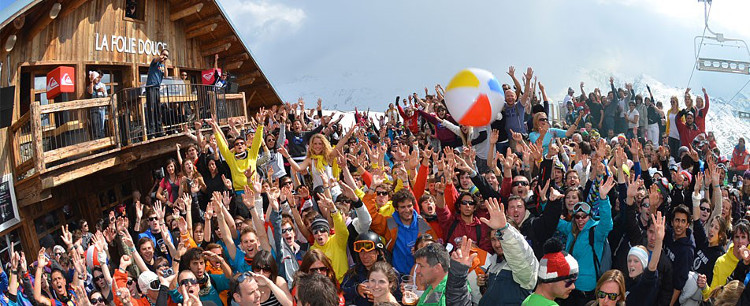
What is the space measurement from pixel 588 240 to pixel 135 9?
11.4 metres

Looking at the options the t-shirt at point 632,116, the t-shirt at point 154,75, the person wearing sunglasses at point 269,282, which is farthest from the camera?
the t-shirt at point 632,116

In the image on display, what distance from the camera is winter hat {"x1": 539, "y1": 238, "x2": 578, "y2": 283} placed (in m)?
4.14

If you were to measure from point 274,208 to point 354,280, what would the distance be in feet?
3.30

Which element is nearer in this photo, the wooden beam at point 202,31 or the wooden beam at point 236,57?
the wooden beam at point 202,31

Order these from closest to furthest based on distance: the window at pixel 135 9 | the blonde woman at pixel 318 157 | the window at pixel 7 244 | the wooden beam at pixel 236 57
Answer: the blonde woman at pixel 318 157 → the window at pixel 7 244 → the window at pixel 135 9 → the wooden beam at pixel 236 57

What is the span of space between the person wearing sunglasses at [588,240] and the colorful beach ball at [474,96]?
3203mm

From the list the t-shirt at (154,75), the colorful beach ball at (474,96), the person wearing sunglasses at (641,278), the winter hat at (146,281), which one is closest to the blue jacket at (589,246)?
the person wearing sunglasses at (641,278)

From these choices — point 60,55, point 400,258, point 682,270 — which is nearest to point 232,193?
point 400,258

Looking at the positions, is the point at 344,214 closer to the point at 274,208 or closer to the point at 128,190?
the point at 274,208

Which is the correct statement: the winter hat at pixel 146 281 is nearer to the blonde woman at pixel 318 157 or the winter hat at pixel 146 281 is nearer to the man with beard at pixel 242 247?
the man with beard at pixel 242 247

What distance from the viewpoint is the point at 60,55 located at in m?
11.5

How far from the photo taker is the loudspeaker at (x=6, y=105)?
9555 millimetres

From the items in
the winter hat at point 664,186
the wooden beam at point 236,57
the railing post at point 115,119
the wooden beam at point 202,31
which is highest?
the wooden beam at point 202,31

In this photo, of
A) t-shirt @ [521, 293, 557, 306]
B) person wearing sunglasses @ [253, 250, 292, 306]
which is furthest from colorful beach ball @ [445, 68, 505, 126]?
t-shirt @ [521, 293, 557, 306]
